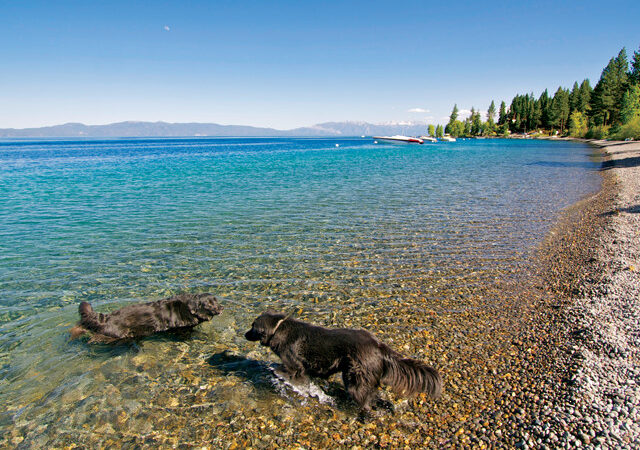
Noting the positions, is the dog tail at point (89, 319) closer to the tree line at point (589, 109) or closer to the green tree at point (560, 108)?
the tree line at point (589, 109)

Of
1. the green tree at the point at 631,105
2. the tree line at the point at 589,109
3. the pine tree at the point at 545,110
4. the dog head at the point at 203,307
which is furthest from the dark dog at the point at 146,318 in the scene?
the pine tree at the point at 545,110

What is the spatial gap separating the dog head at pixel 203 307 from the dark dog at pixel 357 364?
2344mm

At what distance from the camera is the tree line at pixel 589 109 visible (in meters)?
93.6

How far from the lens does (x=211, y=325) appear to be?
792 centimetres

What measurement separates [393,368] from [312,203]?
17.0 metres

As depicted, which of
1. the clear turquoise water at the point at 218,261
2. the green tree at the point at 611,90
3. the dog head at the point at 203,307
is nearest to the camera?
the clear turquoise water at the point at 218,261

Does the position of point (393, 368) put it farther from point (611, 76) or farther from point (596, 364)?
point (611, 76)

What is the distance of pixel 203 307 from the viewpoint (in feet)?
23.9

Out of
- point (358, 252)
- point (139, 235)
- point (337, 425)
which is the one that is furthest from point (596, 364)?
point (139, 235)

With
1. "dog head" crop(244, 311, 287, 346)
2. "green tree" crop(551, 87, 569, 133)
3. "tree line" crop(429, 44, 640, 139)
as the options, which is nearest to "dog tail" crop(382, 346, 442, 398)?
"dog head" crop(244, 311, 287, 346)

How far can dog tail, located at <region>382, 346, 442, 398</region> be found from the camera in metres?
5.06

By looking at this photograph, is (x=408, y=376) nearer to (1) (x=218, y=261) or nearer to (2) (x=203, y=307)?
(2) (x=203, y=307)

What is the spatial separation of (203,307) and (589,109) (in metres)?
182

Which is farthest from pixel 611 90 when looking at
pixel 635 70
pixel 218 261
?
pixel 218 261
